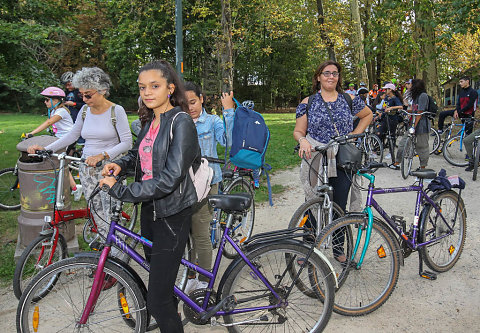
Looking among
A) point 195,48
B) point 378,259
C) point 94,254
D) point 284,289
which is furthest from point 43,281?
point 195,48

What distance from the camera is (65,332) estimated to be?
2.67 metres

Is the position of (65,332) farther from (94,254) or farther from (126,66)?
(126,66)

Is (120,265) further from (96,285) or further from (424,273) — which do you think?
(424,273)

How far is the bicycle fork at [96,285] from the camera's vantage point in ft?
7.94

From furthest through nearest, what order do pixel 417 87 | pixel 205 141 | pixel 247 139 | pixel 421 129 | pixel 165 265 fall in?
pixel 417 87
pixel 421 129
pixel 247 139
pixel 205 141
pixel 165 265

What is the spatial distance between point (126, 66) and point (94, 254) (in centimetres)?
2932

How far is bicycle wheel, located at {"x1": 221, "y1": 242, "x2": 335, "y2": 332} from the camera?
2629 millimetres

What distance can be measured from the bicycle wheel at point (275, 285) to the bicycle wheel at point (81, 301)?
0.61m

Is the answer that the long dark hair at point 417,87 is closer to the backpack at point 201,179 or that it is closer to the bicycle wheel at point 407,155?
the bicycle wheel at point 407,155

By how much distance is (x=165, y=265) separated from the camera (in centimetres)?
235

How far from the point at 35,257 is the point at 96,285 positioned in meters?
1.43

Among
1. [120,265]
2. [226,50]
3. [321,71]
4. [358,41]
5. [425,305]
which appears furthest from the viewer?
[358,41]

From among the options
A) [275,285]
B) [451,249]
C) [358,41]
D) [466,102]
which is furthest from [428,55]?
[275,285]

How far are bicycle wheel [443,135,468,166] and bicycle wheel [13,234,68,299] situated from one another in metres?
8.45
